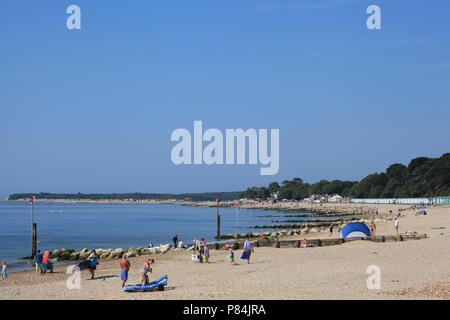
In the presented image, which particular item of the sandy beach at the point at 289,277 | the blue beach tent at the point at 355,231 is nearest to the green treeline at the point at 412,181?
the blue beach tent at the point at 355,231

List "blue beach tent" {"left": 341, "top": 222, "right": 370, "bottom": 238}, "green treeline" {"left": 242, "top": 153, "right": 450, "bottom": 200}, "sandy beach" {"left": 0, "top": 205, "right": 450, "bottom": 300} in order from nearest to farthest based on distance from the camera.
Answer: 1. "sandy beach" {"left": 0, "top": 205, "right": 450, "bottom": 300}
2. "blue beach tent" {"left": 341, "top": 222, "right": 370, "bottom": 238}
3. "green treeline" {"left": 242, "top": 153, "right": 450, "bottom": 200}

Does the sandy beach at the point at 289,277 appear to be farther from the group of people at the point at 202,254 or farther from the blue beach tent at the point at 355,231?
the blue beach tent at the point at 355,231

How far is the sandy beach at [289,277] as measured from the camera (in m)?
18.9

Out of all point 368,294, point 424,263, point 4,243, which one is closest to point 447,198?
point 4,243

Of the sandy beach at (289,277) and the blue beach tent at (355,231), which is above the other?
the blue beach tent at (355,231)

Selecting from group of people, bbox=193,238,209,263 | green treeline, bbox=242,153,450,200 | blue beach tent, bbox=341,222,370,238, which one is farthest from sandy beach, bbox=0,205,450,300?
green treeline, bbox=242,153,450,200

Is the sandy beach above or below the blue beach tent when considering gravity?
below

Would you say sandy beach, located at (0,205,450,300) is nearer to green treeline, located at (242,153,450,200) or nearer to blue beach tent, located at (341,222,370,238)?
blue beach tent, located at (341,222,370,238)

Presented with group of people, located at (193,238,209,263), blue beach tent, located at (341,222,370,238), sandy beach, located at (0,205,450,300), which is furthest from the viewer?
blue beach tent, located at (341,222,370,238)

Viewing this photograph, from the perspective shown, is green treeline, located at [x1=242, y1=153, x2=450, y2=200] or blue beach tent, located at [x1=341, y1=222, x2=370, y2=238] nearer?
blue beach tent, located at [x1=341, y1=222, x2=370, y2=238]

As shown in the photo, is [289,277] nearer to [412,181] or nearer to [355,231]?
[355,231]

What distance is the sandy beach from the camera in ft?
62.1

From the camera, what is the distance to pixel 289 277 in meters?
23.2
